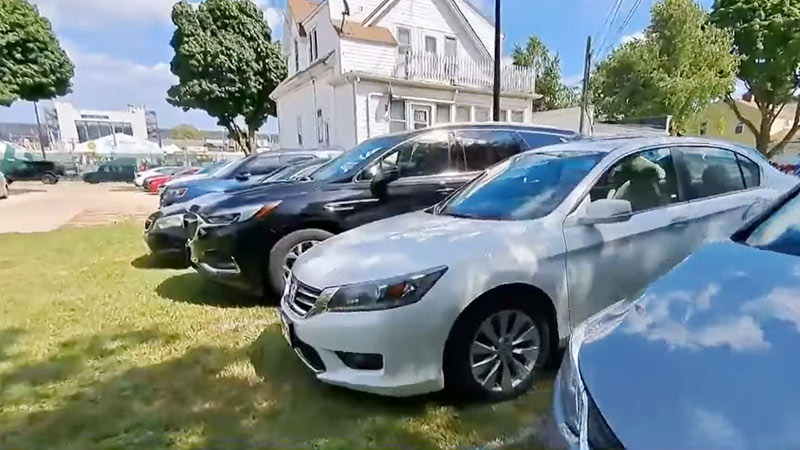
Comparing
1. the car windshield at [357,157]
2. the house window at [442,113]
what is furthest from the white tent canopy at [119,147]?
the car windshield at [357,157]

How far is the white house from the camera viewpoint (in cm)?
1556

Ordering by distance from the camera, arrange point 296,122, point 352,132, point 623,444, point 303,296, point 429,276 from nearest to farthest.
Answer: point 623,444 < point 429,276 < point 303,296 < point 352,132 < point 296,122

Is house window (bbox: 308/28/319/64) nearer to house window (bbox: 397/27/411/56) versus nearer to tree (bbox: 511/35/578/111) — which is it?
house window (bbox: 397/27/411/56)

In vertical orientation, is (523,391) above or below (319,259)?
below

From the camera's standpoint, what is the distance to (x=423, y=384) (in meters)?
2.69

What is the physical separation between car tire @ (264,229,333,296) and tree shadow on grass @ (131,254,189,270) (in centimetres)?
284

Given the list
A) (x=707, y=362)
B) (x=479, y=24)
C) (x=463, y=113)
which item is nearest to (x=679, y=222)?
(x=707, y=362)

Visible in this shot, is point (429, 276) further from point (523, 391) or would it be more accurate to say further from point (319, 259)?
point (523, 391)

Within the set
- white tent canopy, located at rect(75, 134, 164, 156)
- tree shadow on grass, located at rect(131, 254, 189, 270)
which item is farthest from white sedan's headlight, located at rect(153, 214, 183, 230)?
white tent canopy, located at rect(75, 134, 164, 156)

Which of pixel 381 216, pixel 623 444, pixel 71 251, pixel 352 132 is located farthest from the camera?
pixel 352 132

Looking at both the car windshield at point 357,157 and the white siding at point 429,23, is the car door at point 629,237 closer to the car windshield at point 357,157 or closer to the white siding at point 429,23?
the car windshield at point 357,157

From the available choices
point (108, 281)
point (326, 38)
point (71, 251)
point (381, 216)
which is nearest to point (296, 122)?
point (326, 38)

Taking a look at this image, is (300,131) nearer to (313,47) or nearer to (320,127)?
(320,127)

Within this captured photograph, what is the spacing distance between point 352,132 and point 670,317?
47.4 feet
